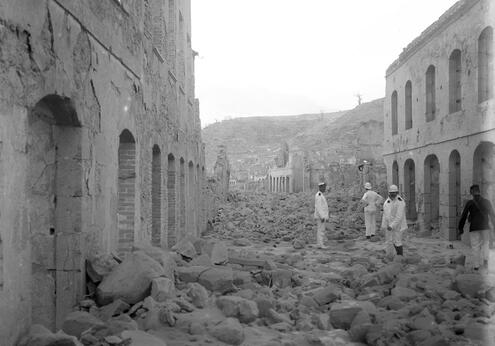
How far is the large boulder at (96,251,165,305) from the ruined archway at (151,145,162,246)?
4040 millimetres

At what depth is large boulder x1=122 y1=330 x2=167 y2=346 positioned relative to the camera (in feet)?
14.4

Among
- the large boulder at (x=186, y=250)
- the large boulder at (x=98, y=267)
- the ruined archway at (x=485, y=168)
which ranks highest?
the ruined archway at (x=485, y=168)

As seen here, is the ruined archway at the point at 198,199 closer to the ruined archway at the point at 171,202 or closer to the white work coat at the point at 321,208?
the ruined archway at the point at 171,202

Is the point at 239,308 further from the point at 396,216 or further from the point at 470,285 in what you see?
the point at 396,216

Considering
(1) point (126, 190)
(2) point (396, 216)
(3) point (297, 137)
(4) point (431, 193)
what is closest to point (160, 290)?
(1) point (126, 190)

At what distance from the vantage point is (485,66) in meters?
12.6

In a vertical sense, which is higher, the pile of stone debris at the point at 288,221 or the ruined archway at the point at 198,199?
the ruined archway at the point at 198,199

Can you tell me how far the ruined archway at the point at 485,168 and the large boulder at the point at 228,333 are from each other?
32.7 feet

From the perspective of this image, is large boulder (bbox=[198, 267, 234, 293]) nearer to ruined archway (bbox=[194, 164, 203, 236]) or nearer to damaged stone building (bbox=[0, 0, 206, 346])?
damaged stone building (bbox=[0, 0, 206, 346])

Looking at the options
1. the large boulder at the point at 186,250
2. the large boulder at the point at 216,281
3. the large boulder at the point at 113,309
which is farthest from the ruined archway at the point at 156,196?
the large boulder at the point at 113,309

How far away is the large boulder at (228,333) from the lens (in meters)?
5.20

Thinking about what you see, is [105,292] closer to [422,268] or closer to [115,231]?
[115,231]

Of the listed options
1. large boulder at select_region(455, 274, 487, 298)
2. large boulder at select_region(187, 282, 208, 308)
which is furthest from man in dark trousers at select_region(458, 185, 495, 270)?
large boulder at select_region(187, 282, 208, 308)

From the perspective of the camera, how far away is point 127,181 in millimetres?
7781
